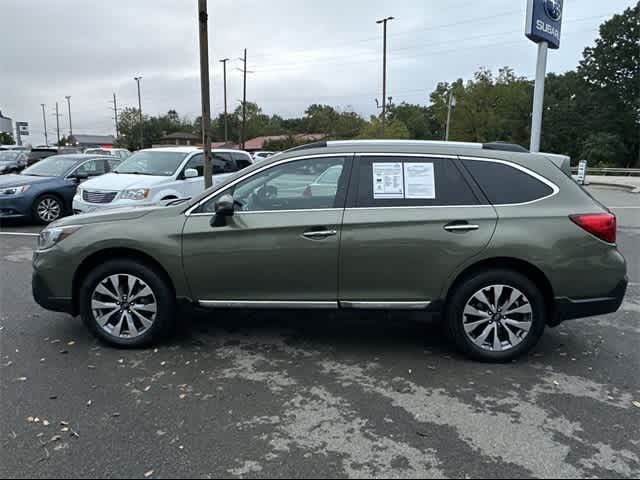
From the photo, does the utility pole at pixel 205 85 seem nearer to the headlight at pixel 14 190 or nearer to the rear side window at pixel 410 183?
the headlight at pixel 14 190

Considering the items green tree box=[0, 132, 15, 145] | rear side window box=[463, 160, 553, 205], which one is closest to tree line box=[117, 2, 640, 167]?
rear side window box=[463, 160, 553, 205]

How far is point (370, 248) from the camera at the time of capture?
407 centimetres

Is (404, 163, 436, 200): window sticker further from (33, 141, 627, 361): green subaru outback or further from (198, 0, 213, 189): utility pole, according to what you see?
(198, 0, 213, 189): utility pole

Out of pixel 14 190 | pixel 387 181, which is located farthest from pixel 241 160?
pixel 387 181

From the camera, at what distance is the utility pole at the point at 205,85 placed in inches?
401

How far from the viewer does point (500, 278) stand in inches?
160

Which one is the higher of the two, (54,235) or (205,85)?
(205,85)

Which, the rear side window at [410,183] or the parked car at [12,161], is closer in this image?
the rear side window at [410,183]

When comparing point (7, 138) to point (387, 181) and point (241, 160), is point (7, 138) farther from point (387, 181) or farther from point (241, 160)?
point (387, 181)

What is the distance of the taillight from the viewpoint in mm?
4027

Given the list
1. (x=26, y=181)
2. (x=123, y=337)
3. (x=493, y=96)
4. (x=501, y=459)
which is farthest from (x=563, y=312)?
(x=493, y=96)

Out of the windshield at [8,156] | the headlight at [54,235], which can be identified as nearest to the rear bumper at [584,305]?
the headlight at [54,235]

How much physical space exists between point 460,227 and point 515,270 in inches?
23.3

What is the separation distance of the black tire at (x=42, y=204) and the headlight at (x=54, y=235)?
7.56 metres
